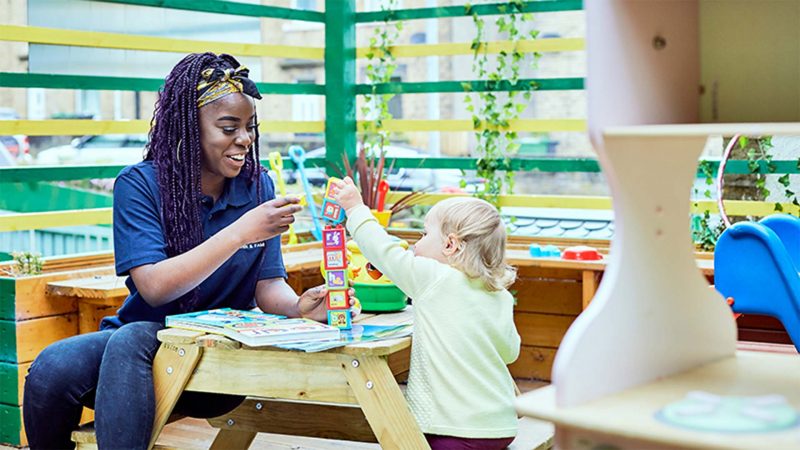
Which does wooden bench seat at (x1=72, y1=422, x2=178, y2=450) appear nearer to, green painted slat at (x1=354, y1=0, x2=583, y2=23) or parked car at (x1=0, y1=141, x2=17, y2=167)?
parked car at (x1=0, y1=141, x2=17, y2=167)

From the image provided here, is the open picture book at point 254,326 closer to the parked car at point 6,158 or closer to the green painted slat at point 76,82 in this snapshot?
the green painted slat at point 76,82

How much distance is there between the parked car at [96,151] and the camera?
188 inches

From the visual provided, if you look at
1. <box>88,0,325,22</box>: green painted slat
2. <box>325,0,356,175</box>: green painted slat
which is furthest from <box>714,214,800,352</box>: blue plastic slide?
<box>325,0,356,175</box>: green painted slat

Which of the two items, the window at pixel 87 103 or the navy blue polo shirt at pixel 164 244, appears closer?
the navy blue polo shirt at pixel 164 244

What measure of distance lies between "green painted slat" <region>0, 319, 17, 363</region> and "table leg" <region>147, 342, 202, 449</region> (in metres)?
1.30

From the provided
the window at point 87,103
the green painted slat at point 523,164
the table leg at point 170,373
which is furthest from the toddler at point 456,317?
→ the window at point 87,103

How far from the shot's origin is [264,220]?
2674 millimetres

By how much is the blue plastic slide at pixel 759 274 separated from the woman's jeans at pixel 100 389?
147cm

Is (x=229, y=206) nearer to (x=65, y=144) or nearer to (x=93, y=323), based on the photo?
(x=93, y=323)

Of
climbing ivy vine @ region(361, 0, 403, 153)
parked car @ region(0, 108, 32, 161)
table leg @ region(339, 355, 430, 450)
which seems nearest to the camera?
table leg @ region(339, 355, 430, 450)

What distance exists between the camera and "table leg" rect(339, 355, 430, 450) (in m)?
2.38

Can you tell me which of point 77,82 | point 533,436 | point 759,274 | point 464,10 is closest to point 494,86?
point 464,10

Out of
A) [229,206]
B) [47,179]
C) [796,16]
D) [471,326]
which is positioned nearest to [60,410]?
[229,206]

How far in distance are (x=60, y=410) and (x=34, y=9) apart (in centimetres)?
190
